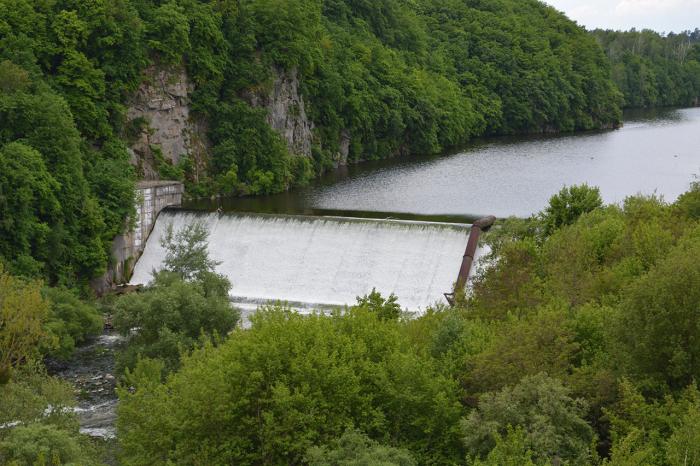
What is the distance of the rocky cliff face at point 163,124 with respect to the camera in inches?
2087

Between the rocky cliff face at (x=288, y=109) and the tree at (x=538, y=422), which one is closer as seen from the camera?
the tree at (x=538, y=422)

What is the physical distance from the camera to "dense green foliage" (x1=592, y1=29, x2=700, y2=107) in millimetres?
132750

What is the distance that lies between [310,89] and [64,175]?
2966 centimetres

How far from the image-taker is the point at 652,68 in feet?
461

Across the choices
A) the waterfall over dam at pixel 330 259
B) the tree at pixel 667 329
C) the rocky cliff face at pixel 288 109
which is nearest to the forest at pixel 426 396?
the tree at pixel 667 329

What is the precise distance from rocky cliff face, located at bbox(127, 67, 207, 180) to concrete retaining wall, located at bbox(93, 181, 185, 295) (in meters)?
3.95

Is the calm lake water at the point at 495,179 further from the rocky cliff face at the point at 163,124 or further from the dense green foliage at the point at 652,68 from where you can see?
the dense green foliage at the point at 652,68

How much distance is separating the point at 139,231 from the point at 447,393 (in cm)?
2838

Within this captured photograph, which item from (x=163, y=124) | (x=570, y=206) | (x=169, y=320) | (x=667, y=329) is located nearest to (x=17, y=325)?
(x=169, y=320)

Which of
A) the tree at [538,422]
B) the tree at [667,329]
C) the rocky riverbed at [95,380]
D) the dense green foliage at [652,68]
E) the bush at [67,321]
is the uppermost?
the dense green foliage at [652,68]

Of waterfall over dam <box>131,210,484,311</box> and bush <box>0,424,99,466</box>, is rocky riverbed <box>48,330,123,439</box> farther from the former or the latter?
waterfall over dam <box>131,210,484,311</box>

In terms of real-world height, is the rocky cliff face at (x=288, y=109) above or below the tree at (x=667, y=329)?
above

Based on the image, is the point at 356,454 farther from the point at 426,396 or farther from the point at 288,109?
the point at 288,109

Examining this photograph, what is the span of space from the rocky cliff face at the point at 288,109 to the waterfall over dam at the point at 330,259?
711 inches
